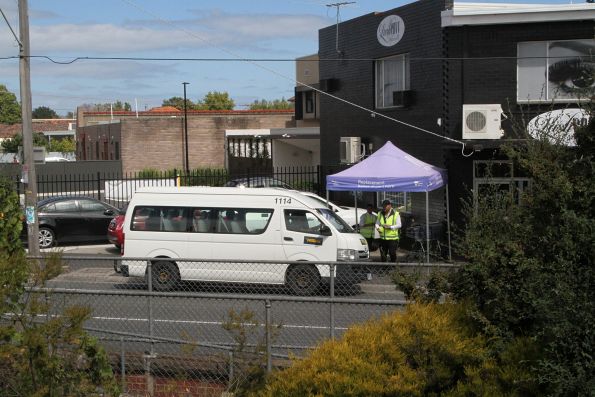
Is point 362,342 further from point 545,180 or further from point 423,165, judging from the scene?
point 423,165

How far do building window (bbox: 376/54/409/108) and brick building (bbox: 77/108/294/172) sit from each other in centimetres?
2434

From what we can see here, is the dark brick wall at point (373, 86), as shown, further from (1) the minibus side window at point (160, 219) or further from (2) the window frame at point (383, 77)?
(1) the minibus side window at point (160, 219)

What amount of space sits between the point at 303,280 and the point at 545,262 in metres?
6.23

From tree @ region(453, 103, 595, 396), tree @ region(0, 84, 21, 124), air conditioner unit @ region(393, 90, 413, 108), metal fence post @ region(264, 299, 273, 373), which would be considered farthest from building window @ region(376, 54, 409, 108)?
tree @ region(0, 84, 21, 124)

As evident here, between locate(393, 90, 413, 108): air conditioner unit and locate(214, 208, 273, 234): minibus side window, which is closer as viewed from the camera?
locate(214, 208, 273, 234): minibus side window

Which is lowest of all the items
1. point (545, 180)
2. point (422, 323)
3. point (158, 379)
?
point (158, 379)

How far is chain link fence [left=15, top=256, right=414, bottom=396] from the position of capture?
7.35 m

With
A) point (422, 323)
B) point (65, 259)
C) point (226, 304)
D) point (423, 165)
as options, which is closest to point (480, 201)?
point (422, 323)

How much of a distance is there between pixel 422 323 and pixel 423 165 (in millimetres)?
13561

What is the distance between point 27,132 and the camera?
18891mm

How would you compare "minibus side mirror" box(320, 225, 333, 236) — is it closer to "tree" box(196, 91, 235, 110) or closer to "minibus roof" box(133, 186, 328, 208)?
"minibus roof" box(133, 186, 328, 208)

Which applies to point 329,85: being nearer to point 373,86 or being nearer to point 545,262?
point 373,86

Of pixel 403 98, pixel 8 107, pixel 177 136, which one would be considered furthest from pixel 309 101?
pixel 8 107

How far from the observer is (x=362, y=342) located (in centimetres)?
517
